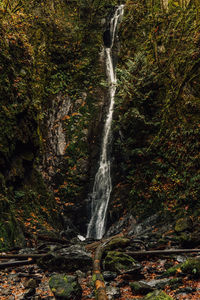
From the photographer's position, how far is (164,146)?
27.1 ft

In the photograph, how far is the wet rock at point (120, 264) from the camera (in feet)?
11.0

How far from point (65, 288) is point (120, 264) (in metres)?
1.28

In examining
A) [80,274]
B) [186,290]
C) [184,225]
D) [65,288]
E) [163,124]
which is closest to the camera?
[186,290]

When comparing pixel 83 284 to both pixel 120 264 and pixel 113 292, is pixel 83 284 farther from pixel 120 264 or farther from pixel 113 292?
pixel 120 264

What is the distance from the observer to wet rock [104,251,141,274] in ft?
11.0

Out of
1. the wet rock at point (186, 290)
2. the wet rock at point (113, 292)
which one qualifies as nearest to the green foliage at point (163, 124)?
the wet rock at point (186, 290)

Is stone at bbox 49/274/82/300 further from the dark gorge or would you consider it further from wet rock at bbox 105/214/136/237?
wet rock at bbox 105/214/136/237

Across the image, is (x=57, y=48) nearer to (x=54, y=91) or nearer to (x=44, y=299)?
(x=54, y=91)

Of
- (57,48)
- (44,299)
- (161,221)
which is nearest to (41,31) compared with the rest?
(57,48)

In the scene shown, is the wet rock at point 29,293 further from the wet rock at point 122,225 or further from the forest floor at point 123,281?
the wet rock at point 122,225

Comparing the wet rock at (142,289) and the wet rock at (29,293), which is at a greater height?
the wet rock at (142,289)

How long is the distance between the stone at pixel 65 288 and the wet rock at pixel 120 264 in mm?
978

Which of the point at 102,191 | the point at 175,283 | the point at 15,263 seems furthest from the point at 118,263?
the point at 102,191

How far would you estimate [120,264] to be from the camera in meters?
3.52
